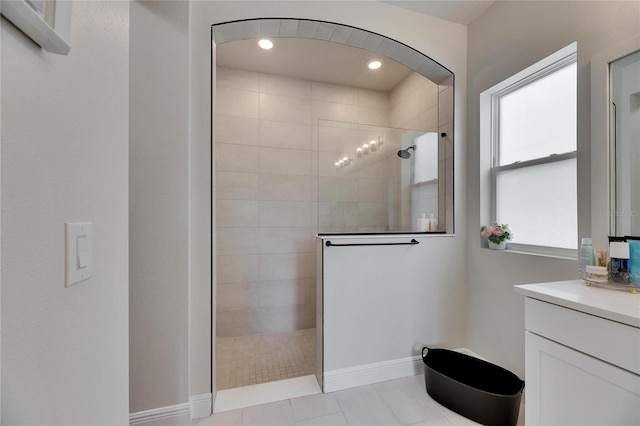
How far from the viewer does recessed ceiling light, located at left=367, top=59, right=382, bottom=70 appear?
8.46ft

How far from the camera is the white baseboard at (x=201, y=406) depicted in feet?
5.05

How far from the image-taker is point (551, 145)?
1.65m

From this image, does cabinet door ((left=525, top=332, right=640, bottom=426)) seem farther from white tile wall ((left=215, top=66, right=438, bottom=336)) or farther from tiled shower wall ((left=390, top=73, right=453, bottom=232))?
white tile wall ((left=215, top=66, right=438, bottom=336))

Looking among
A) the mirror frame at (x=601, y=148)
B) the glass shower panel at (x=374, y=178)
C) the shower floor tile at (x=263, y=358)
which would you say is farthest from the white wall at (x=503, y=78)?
the shower floor tile at (x=263, y=358)

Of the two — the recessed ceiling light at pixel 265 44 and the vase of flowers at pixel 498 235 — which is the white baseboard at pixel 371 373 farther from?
the recessed ceiling light at pixel 265 44

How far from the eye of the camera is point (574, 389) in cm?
92

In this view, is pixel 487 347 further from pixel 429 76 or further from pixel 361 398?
pixel 429 76

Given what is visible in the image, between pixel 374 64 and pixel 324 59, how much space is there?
19.4 inches

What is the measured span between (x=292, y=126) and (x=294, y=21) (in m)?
1.21

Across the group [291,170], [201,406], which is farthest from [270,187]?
[201,406]

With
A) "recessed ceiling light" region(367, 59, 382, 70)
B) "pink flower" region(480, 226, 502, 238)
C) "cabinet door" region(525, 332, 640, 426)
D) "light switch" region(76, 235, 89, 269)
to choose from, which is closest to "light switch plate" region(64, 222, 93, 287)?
"light switch" region(76, 235, 89, 269)

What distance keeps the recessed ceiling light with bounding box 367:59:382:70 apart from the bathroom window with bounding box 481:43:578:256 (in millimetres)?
1066

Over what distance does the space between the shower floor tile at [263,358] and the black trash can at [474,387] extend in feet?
2.95

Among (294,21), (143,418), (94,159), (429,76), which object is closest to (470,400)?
(143,418)
